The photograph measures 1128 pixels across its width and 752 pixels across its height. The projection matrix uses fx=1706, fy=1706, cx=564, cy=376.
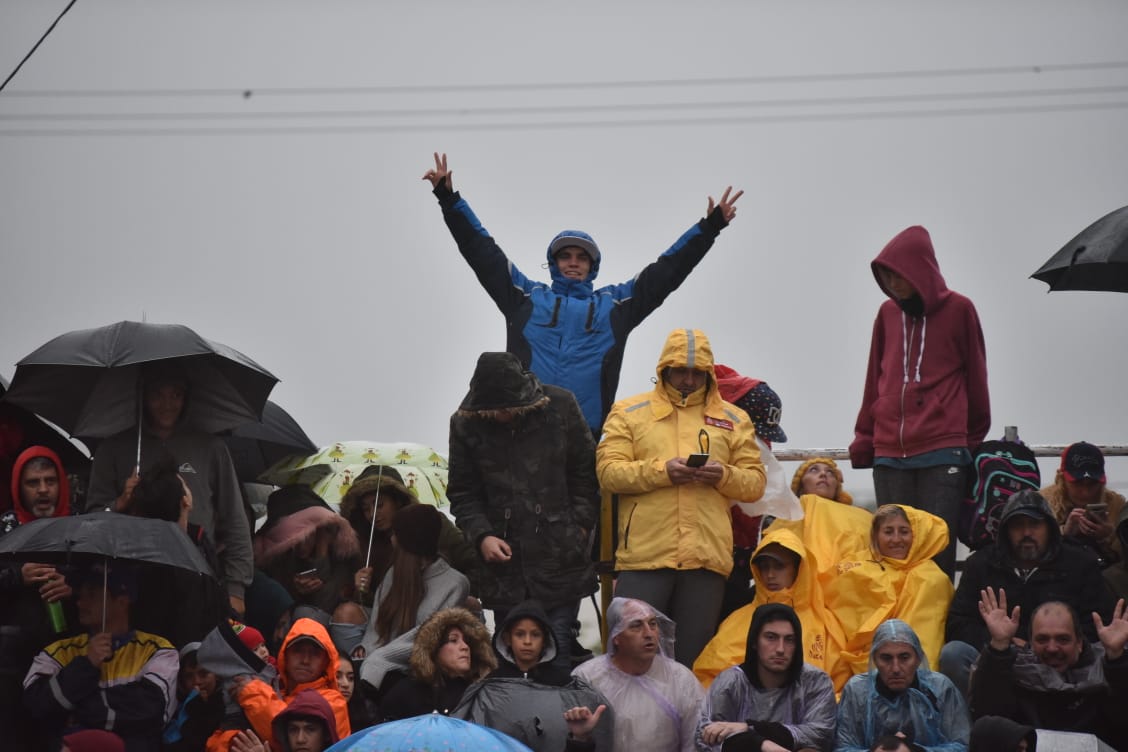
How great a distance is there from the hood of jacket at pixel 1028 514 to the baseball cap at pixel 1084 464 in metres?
0.88

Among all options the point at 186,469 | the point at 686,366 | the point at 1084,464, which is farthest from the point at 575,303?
the point at 1084,464

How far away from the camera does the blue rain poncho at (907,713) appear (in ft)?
24.7

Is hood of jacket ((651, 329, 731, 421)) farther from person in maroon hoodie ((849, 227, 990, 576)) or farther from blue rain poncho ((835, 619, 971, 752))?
blue rain poncho ((835, 619, 971, 752))

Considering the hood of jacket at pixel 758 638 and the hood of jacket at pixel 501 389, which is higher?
the hood of jacket at pixel 501 389

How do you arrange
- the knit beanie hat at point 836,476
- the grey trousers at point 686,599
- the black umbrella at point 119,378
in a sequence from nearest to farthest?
the grey trousers at point 686,599 < the black umbrella at point 119,378 < the knit beanie hat at point 836,476

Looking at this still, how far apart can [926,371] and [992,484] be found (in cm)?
69

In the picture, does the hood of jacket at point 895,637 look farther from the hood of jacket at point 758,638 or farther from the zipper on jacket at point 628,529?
the zipper on jacket at point 628,529

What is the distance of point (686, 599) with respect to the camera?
334 inches

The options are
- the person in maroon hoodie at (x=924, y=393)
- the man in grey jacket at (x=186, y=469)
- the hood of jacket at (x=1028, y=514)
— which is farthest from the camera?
the person in maroon hoodie at (x=924, y=393)

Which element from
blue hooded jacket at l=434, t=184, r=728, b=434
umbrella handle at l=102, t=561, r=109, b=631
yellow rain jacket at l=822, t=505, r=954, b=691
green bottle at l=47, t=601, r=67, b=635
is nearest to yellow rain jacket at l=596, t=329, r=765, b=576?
blue hooded jacket at l=434, t=184, r=728, b=434

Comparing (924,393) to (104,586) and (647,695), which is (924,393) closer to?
(647,695)

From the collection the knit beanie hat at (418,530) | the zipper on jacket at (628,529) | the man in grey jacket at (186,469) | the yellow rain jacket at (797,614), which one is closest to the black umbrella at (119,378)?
the man in grey jacket at (186,469)

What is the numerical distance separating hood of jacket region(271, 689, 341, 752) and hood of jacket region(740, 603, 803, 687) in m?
1.87

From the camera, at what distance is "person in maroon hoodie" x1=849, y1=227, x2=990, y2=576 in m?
8.96
